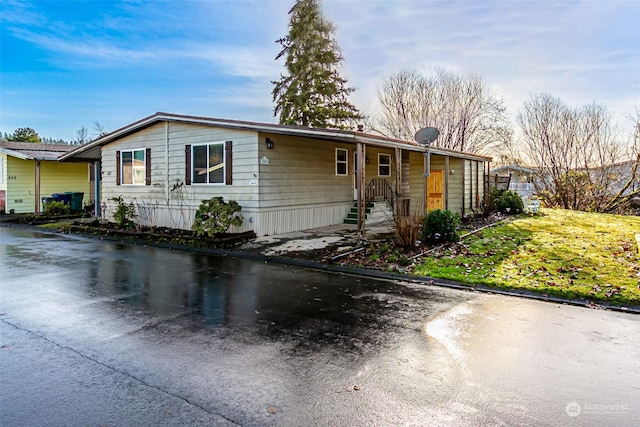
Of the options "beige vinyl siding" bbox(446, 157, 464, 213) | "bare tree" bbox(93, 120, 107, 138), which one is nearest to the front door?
"beige vinyl siding" bbox(446, 157, 464, 213)

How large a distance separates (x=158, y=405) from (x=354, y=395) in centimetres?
142

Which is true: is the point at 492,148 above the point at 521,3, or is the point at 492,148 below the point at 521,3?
below

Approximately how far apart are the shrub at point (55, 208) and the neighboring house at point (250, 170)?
2.55 meters

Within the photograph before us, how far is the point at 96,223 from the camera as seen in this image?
14812 millimetres

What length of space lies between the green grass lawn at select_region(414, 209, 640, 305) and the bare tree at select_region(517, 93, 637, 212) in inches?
311

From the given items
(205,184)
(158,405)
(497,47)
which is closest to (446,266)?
(158,405)

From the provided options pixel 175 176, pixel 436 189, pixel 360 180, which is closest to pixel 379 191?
pixel 436 189

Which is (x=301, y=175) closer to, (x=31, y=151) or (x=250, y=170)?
(x=250, y=170)

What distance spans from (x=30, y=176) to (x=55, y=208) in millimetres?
3281

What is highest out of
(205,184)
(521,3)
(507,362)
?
(521,3)

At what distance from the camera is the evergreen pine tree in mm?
26203

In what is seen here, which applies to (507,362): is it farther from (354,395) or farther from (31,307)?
(31,307)

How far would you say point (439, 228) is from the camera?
962 cm

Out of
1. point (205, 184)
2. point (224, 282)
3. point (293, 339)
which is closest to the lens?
point (293, 339)
